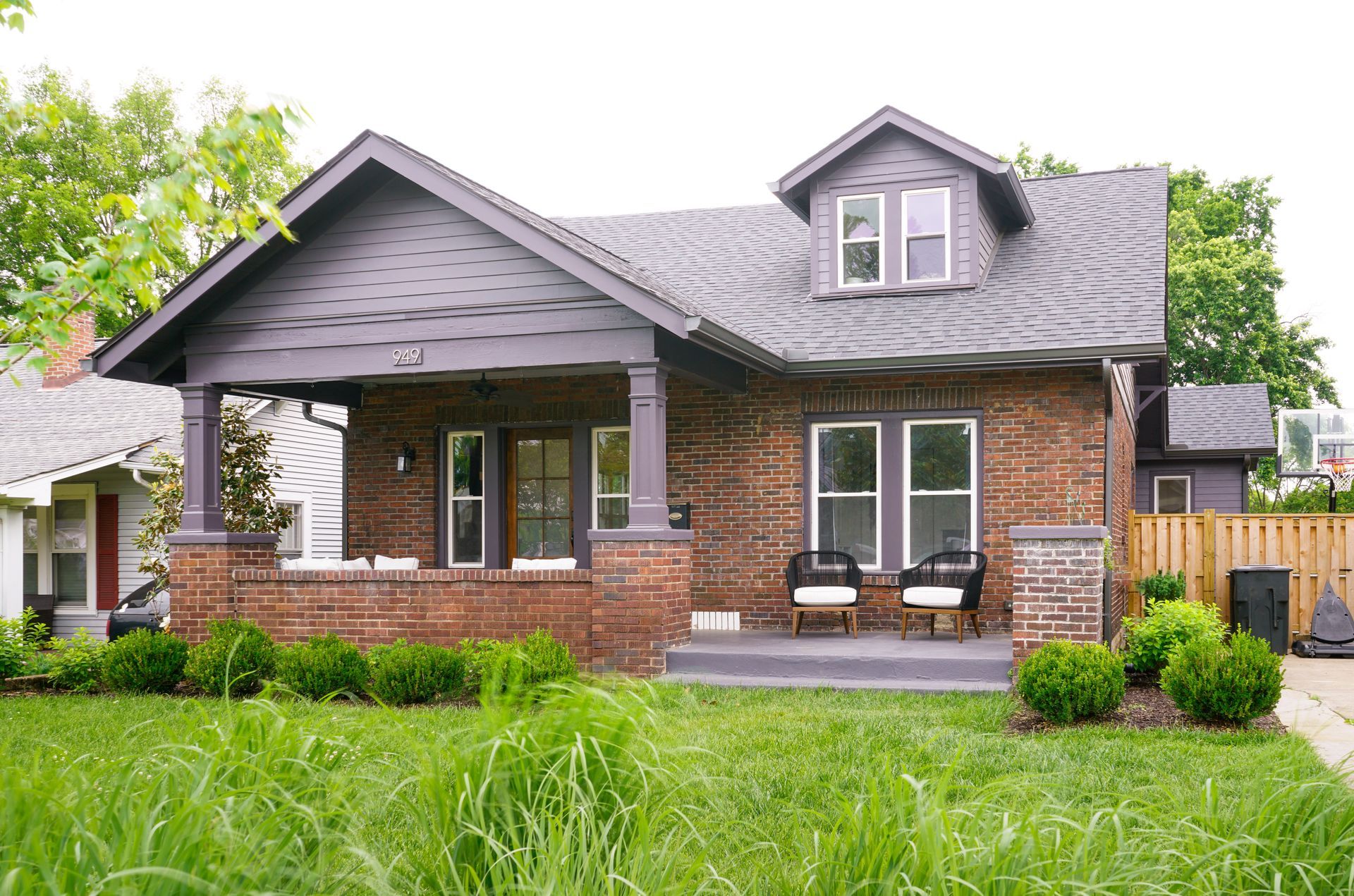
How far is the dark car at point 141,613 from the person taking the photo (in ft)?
44.3

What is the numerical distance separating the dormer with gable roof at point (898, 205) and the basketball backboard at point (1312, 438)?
11.2 m

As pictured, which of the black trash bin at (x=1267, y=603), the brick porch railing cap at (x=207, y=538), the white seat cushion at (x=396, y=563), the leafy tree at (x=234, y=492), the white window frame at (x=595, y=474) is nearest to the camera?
the brick porch railing cap at (x=207, y=538)

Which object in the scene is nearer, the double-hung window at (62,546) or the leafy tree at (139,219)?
the leafy tree at (139,219)

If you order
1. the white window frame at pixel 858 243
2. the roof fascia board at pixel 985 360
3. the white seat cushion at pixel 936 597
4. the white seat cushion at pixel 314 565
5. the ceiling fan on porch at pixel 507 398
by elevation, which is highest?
the white window frame at pixel 858 243

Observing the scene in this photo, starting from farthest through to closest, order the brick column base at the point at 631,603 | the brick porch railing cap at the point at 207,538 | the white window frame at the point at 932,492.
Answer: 1. the white window frame at the point at 932,492
2. the brick porch railing cap at the point at 207,538
3. the brick column base at the point at 631,603

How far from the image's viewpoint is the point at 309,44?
28.7 feet

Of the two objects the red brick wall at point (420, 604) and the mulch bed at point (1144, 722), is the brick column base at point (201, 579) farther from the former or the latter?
the mulch bed at point (1144, 722)

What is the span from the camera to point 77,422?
17.1 meters

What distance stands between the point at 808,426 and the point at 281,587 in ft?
17.2

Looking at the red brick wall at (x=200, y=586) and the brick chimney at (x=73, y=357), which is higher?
the brick chimney at (x=73, y=357)

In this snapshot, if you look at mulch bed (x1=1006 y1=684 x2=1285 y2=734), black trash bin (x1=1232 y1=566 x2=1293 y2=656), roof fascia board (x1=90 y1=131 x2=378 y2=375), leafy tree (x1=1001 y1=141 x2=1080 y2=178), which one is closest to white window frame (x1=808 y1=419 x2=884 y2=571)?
mulch bed (x1=1006 y1=684 x2=1285 y2=734)

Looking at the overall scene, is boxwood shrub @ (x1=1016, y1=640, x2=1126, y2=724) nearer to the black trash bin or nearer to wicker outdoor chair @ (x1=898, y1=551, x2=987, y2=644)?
wicker outdoor chair @ (x1=898, y1=551, x2=987, y2=644)

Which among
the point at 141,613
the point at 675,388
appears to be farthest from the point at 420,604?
the point at 141,613

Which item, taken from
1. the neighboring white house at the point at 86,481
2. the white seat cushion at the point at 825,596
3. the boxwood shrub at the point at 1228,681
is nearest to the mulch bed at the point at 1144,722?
the boxwood shrub at the point at 1228,681
